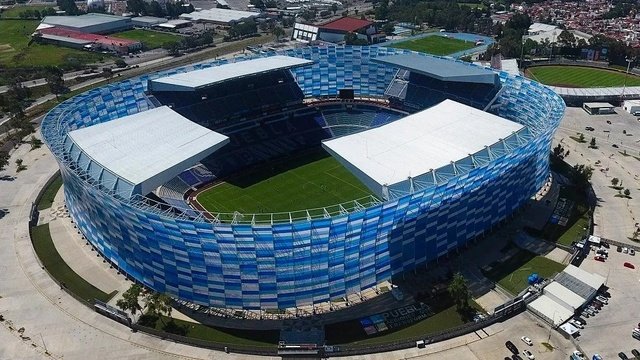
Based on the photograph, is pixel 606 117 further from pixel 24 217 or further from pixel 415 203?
pixel 24 217

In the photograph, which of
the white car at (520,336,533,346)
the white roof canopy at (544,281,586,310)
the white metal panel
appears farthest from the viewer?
the white metal panel

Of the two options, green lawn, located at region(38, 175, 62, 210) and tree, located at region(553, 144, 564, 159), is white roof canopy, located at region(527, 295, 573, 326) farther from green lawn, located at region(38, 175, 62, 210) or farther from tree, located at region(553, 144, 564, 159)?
green lawn, located at region(38, 175, 62, 210)

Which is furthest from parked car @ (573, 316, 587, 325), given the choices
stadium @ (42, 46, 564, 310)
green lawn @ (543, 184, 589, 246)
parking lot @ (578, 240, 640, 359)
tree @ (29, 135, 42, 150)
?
tree @ (29, 135, 42, 150)

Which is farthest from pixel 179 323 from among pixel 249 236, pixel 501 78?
pixel 501 78

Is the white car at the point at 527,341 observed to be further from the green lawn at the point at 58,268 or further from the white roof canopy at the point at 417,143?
the green lawn at the point at 58,268

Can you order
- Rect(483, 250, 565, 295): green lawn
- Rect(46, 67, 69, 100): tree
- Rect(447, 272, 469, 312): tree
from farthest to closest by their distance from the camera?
Rect(46, 67, 69, 100): tree < Rect(483, 250, 565, 295): green lawn < Rect(447, 272, 469, 312): tree

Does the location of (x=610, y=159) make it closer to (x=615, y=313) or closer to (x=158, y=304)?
(x=615, y=313)
